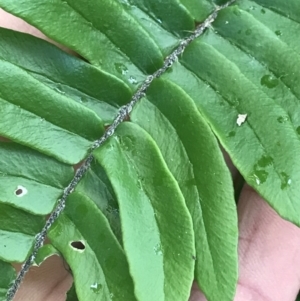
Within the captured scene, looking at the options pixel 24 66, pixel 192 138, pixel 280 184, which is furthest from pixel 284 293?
pixel 24 66

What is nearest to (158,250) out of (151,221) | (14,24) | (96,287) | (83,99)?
(151,221)

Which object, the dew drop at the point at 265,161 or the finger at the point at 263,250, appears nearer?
the dew drop at the point at 265,161

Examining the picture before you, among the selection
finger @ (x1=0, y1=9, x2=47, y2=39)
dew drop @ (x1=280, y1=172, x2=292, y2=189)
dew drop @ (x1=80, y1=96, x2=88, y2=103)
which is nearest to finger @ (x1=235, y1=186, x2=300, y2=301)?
dew drop @ (x1=280, y1=172, x2=292, y2=189)

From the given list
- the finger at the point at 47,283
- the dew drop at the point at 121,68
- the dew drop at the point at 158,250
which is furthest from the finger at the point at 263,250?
the dew drop at the point at 121,68

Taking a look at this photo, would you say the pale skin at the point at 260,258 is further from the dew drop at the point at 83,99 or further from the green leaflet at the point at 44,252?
the dew drop at the point at 83,99

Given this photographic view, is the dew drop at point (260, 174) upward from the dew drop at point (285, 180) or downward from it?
downward

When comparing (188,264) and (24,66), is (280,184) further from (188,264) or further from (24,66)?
(24,66)

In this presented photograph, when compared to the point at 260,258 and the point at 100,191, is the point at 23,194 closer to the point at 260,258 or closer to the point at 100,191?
the point at 100,191
